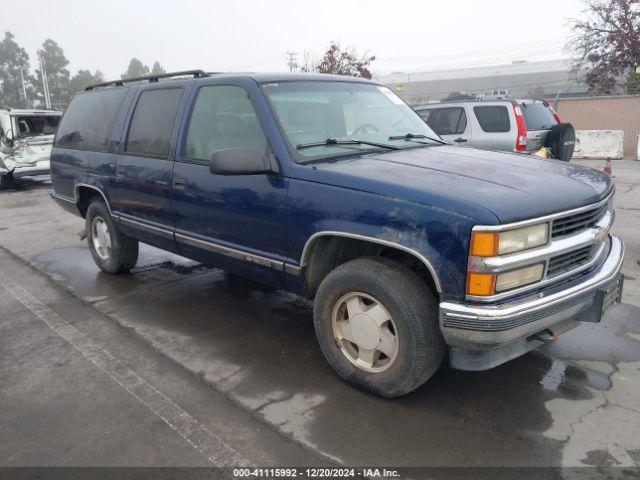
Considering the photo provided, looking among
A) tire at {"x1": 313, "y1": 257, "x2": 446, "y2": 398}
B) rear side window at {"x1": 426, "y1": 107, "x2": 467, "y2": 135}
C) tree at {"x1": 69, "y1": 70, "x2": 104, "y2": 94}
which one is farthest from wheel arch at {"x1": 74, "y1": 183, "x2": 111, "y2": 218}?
tree at {"x1": 69, "y1": 70, "x2": 104, "y2": 94}

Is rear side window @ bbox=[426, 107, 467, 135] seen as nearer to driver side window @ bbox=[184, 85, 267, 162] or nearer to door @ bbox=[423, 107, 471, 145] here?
door @ bbox=[423, 107, 471, 145]

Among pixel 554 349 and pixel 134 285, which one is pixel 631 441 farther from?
pixel 134 285

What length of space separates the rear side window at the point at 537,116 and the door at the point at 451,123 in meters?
1.08

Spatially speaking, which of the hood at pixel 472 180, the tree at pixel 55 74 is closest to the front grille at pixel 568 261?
the hood at pixel 472 180

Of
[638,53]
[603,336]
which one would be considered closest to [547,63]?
[638,53]

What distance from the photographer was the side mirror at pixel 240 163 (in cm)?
329

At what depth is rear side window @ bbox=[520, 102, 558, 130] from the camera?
32.3ft

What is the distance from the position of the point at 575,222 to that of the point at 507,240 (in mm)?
666

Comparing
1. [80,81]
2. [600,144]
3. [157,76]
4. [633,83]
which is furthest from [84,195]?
[80,81]

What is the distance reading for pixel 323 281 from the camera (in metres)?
3.28

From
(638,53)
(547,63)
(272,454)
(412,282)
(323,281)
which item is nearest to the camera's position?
(272,454)

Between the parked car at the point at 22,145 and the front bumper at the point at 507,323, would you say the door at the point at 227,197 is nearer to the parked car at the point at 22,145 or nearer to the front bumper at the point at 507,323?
the front bumper at the point at 507,323

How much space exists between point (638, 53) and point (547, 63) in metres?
38.4

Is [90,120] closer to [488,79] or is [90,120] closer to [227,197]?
[227,197]
